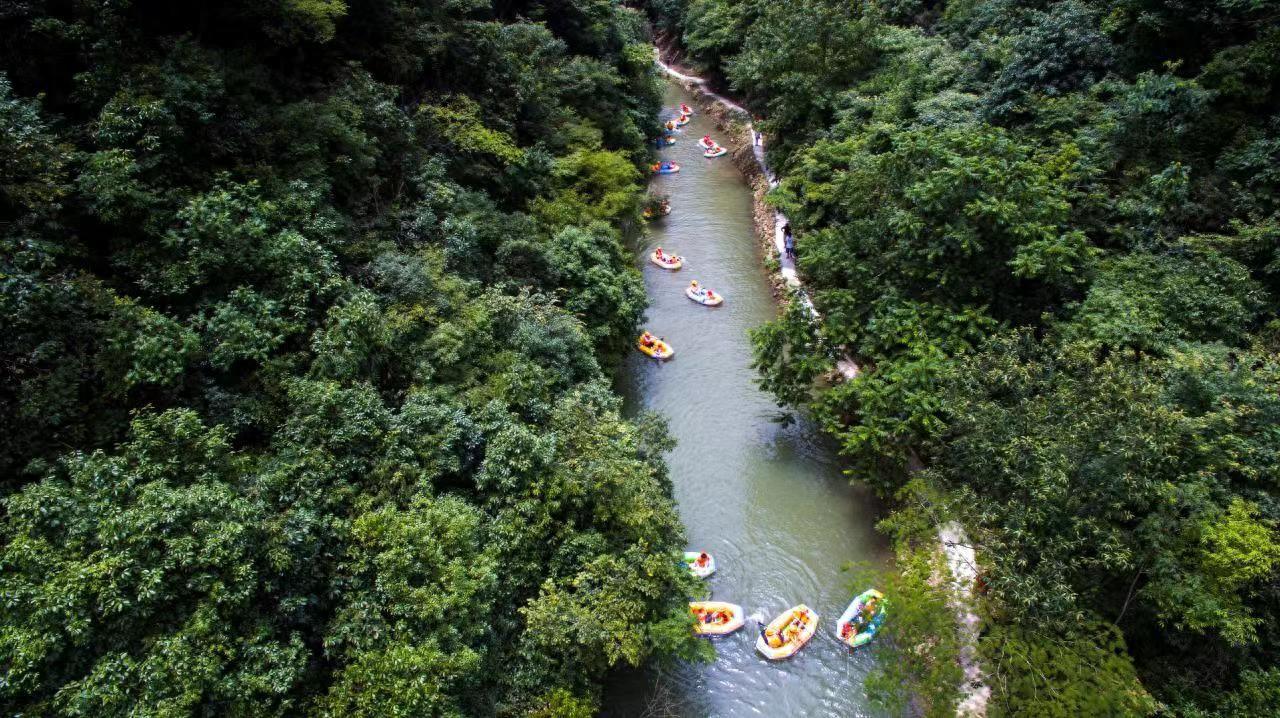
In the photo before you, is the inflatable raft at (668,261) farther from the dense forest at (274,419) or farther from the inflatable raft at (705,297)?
the dense forest at (274,419)

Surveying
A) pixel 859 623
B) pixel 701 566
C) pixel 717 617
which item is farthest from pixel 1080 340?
pixel 717 617

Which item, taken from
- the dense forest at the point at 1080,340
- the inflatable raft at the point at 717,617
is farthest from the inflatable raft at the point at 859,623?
the inflatable raft at the point at 717,617

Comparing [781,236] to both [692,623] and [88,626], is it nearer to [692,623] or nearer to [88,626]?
[692,623]

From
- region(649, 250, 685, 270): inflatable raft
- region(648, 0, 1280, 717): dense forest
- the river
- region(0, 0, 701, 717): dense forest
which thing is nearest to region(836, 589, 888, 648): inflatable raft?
the river

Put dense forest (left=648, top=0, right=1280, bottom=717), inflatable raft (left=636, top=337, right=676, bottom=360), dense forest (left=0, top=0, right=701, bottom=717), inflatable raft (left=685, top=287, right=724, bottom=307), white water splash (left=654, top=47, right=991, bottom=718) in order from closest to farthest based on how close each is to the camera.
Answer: dense forest (left=0, top=0, right=701, bottom=717) → dense forest (left=648, top=0, right=1280, bottom=717) → white water splash (left=654, top=47, right=991, bottom=718) → inflatable raft (left=636, top=337, right=676, bottom=360) → inflatable raft (left=685, top=287, right=724, bottom=307)

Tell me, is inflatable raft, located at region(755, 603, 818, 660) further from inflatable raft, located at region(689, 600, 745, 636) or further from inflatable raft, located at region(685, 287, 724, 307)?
inflatable raft, located at region(685, 287, 724, 307)

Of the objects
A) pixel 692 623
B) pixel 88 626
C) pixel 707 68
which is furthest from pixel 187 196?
pixel 707 68

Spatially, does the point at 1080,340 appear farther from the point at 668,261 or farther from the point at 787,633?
the point at 668,261
